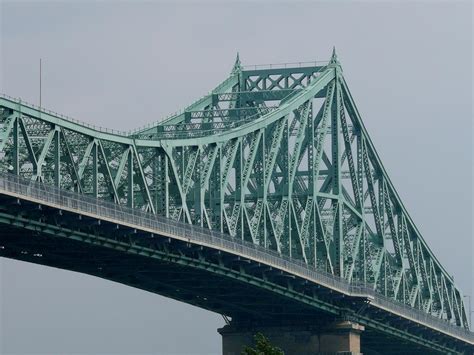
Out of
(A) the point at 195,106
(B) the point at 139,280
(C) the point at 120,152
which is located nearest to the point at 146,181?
(C) the point at 120,152

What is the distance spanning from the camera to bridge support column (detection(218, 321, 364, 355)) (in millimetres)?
159875

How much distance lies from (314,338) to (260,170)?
12.5 m

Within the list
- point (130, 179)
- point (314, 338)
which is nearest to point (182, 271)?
point (130, 179)

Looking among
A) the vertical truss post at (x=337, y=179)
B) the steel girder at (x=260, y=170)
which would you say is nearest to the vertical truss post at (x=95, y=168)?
the steel girder at (x=260, y=170)

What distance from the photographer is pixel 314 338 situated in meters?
161

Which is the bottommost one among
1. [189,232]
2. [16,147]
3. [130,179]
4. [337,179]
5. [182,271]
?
[182,271]

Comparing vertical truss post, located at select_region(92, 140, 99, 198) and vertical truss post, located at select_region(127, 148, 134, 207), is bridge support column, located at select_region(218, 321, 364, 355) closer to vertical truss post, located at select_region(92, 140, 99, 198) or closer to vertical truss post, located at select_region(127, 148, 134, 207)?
vertical truss post, located at select_region(127, 148, 134, 207)

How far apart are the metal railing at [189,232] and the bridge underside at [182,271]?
51 centimetres

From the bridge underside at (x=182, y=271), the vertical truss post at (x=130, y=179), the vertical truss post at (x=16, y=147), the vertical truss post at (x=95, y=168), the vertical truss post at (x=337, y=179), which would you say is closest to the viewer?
the vertical truss post at (x=16, y=147)

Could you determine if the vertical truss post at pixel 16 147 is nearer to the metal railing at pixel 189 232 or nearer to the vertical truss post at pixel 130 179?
the metal railing at pixel 189 232

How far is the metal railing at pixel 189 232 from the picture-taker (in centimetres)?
11531

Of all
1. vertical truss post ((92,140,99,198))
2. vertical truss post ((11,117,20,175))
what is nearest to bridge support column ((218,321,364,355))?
vertical truss post ((92,140,99,198))

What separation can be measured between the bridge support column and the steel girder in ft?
16.4

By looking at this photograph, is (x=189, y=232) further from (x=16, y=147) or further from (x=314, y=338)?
(x=314, y=338)
